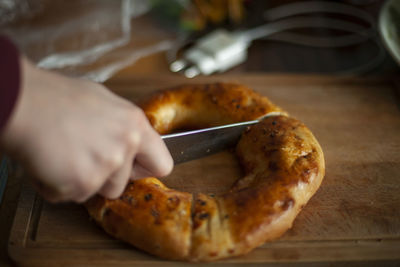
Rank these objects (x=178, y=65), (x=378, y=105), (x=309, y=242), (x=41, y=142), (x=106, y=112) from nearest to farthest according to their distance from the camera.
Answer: (x=41, y=142), (x=106, y=112), (x=309, y=242), (x=378, y=105), (x=178, y=65)

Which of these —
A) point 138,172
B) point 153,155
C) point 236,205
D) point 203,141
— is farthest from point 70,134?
point 203,141

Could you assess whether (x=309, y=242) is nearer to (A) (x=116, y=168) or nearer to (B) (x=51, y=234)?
(A) (x=116, y=168)

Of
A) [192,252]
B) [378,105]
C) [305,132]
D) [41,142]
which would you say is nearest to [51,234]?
[192,252]

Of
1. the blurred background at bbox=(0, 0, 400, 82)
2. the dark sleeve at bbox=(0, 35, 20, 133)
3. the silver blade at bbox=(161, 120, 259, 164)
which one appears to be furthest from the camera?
the blurred background at bbox=(0, 0, 400, 82)

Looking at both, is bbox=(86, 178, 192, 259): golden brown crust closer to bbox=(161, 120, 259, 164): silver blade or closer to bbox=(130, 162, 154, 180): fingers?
bbox=(130, 162, 154, 180): fingers

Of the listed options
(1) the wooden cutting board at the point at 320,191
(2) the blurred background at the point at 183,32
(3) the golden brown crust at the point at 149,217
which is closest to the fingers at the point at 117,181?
(3) the golden brown crust at the point at 149,217

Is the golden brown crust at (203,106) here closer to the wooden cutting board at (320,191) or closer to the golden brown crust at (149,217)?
the wooden cutting board at (320,191)

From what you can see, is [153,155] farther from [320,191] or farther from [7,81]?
[320,191]

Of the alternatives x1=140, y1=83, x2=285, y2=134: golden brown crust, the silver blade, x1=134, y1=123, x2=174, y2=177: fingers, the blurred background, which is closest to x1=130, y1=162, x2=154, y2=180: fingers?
x1=134, y1=123, x2=174, y2=177: fingers
